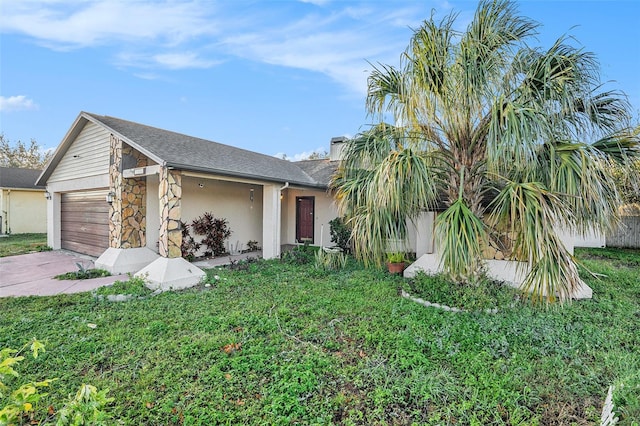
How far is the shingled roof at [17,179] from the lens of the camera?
16.9 m

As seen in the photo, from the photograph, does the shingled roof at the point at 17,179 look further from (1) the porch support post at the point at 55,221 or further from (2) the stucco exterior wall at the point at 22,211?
(1) the porch support post at the point at 55,221

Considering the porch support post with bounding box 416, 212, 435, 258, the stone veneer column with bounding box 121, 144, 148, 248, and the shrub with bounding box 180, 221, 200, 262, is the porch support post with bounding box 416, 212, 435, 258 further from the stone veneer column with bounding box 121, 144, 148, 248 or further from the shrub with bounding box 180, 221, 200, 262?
the stone veneer column with bounding box 121, 144, 148, 248

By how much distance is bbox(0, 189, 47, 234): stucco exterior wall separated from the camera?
662 inches

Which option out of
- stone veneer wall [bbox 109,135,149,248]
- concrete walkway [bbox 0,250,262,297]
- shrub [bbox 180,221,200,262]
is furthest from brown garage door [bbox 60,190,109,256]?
shrub [bbox 180,221,200,262]

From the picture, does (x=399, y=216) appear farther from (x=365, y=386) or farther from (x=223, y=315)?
(x=223, y=315)

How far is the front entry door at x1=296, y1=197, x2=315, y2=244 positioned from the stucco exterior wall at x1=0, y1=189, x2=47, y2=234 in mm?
Answer: 16704

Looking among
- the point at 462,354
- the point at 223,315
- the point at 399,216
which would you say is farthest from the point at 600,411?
the point at 223,315

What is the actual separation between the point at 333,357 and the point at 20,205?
22.8 meters

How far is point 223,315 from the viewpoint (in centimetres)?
491

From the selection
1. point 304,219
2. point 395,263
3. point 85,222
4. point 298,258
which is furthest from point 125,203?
point 395,263

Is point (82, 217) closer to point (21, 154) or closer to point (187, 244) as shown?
point (187, 244)

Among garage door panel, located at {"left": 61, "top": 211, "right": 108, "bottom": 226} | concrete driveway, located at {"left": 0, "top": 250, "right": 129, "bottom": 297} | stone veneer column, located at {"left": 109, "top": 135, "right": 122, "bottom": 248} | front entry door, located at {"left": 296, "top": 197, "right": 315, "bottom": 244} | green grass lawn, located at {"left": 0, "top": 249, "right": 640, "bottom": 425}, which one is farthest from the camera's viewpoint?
front entry door, located at {"left": 296, "top": 197, "right": 315, "bottom": 244}

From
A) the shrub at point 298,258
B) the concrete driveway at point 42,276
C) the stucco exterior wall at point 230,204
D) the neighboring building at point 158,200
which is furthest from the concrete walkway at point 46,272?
the shrub at point 298,258

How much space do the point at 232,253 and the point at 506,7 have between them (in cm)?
1025
